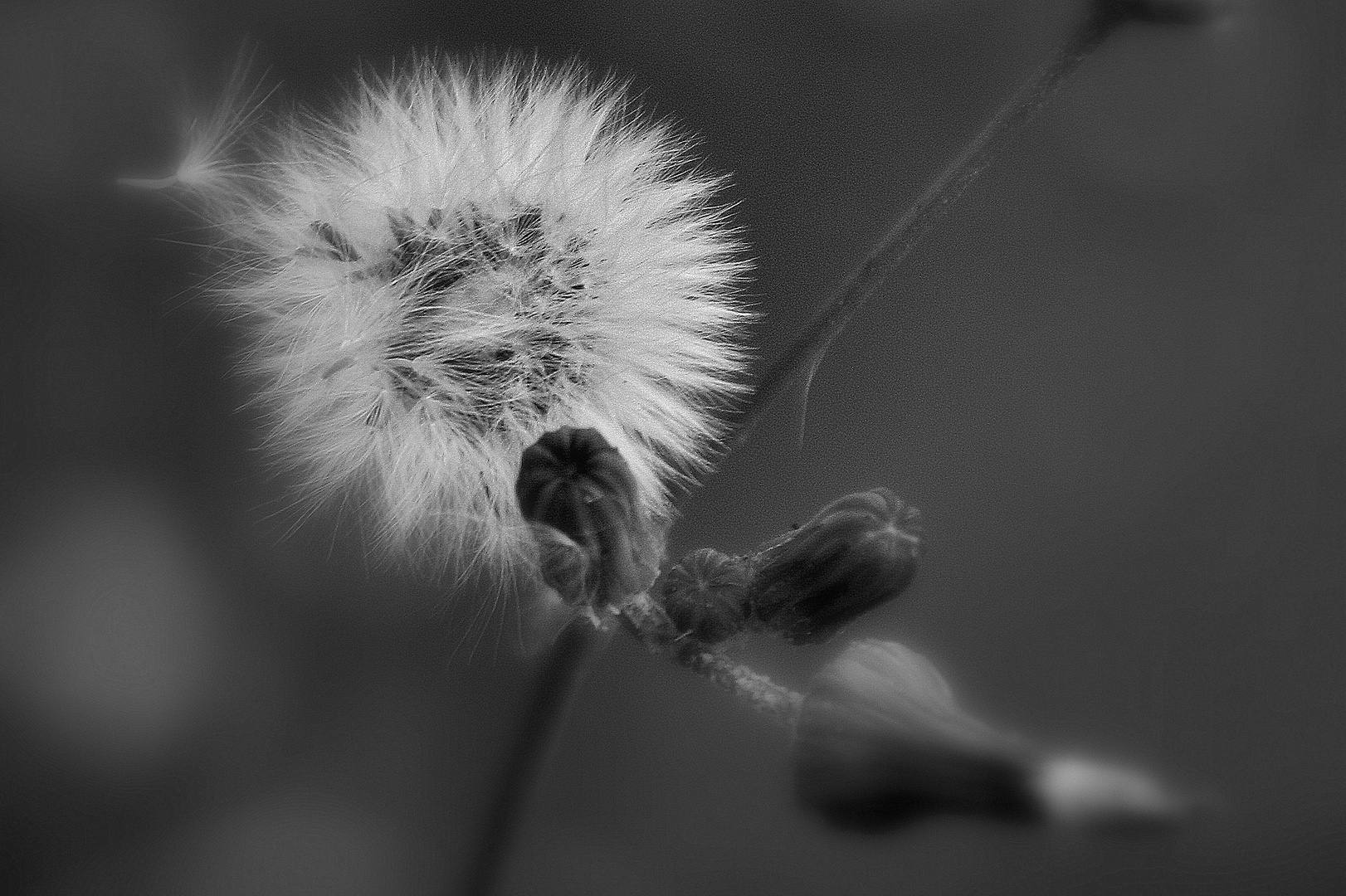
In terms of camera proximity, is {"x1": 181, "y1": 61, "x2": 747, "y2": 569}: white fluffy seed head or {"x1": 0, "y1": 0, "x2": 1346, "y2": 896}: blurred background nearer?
{"x1": 181, "y1": 61, "x2": 747, "y2": 569}: white fluffy seed head

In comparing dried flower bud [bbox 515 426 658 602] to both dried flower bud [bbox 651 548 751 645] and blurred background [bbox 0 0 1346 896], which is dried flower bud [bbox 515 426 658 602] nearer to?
dried flower bud [bbox 651 548 751 645]

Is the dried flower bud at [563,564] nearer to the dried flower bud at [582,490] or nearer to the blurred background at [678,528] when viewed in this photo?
the dried flower bud at [582,490]

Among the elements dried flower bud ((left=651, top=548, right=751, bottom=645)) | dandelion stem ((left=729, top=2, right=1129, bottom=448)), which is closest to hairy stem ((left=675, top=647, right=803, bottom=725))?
dried flower bud ((left=651, top=548, right=751, bottom=645))

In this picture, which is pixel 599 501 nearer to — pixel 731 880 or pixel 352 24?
pixel 731 880

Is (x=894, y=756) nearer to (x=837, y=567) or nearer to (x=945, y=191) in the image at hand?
(x=837, y=567)

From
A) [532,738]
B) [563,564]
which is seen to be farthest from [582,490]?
[532,738]
